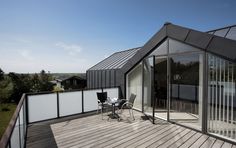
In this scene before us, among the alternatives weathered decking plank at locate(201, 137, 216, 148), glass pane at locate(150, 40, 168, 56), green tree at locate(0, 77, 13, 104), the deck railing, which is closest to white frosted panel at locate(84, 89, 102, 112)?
the deck railing

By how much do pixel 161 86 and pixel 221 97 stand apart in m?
2.69

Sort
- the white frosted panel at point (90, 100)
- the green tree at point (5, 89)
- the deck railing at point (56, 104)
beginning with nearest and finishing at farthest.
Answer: the deck railing at point (56, 104) < the white frosted panel at point (90, 100) < the green tree at point (5, 89)

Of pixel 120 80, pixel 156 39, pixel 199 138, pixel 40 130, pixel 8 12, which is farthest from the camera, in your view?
pixel 120 80

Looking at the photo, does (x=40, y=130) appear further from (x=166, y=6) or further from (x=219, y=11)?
(x=219, y=11)

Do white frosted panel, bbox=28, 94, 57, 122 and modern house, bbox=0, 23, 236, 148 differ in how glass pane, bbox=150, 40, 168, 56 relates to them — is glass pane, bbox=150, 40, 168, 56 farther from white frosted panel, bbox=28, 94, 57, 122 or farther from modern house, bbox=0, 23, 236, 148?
white frosted panel, bbox=28, 94, 57, 122

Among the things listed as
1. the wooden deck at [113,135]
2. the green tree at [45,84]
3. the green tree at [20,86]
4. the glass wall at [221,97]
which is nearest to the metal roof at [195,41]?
the glass wall at [221,97]

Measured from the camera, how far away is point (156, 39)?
5.16 meters

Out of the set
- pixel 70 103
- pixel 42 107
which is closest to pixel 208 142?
pixel 70 103

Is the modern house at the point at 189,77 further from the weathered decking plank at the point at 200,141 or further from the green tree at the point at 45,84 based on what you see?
the green tree at the point at 45,84

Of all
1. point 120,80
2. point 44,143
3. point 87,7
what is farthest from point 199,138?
point 87,7

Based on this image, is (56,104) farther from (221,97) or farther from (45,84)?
(45,84)

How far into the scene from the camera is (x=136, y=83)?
20.6 feet

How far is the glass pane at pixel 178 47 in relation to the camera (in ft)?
13.7

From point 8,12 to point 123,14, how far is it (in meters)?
5.10
